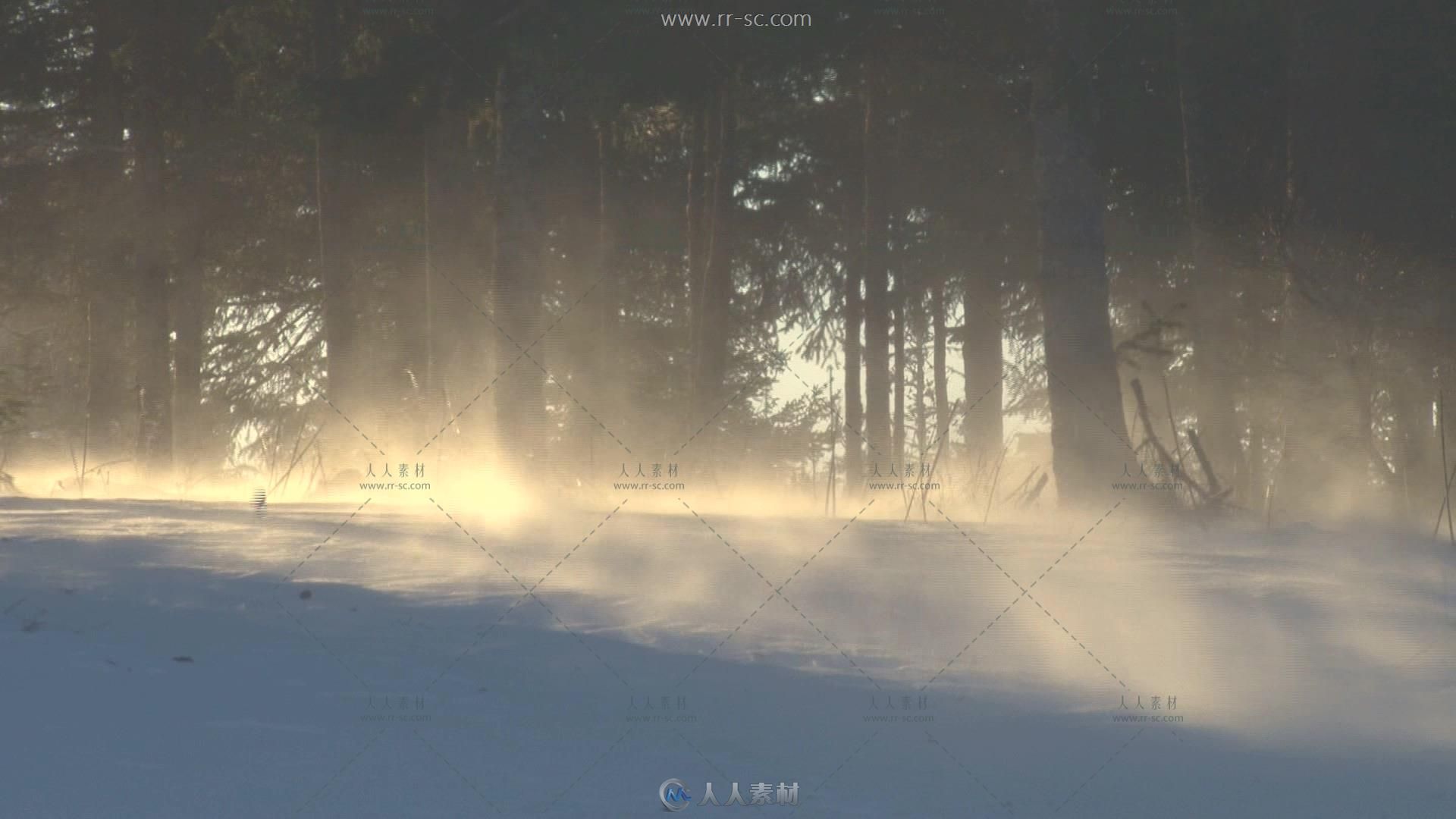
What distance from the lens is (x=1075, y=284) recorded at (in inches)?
413

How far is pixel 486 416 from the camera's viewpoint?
11.6 metres

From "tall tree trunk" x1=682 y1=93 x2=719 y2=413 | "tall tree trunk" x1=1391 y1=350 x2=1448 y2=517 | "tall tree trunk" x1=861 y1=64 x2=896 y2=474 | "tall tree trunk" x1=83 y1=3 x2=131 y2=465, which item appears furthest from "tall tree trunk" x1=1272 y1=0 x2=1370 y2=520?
"tall tree trunk" x1=83 y1=3 x2=131 y2=465

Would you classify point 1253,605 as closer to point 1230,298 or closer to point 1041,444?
point 1230,298

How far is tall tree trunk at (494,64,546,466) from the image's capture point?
35.6 feet

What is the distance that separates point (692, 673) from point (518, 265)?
680cm

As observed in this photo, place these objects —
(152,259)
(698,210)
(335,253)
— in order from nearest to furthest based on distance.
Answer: (335,253) < (152,259) < (698,210)

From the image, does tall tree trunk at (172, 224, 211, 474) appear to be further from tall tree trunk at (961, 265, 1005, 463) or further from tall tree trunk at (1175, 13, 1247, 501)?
tall tree trunk at (1175, 13, 1247, 501)

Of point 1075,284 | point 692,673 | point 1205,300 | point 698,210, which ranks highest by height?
point 698,210

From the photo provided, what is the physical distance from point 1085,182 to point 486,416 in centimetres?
545

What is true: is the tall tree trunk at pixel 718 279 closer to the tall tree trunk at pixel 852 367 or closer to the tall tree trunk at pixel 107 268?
the tall tree trunk at pixel 852 367

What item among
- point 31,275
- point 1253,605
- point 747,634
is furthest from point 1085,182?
point 31,275

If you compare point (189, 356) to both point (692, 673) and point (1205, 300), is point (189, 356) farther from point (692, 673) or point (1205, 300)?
point (692, 673)

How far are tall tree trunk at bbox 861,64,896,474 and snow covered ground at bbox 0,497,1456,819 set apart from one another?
1038cm

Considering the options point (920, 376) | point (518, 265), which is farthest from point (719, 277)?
point (920, 376)
